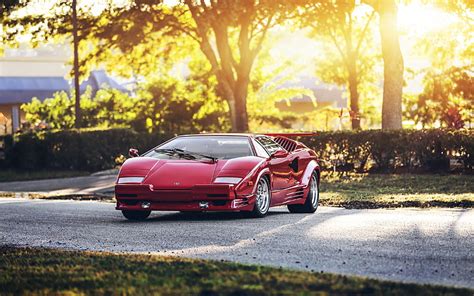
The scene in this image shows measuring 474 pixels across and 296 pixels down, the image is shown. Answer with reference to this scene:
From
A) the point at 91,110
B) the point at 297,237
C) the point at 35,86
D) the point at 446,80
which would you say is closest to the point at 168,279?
the point at 297,237

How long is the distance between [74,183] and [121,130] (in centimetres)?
553

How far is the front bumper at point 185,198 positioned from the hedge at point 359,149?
Answer: 1123cm

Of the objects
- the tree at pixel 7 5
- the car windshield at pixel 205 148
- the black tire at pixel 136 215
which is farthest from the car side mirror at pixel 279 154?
the tree at pixel 7 5

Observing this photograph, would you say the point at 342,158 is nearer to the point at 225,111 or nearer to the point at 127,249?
the point at 127,249

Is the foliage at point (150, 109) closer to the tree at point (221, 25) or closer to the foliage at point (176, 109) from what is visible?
the foliage at point (176, 109)

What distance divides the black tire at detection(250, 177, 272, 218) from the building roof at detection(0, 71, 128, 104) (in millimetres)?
56467

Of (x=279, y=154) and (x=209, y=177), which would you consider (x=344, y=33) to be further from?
(x=209, y=177)

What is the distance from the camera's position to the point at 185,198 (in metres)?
15.3

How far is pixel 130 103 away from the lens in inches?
2074

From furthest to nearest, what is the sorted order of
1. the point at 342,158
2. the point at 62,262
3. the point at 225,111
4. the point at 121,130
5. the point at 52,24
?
the point at 225,111, the point at 52,24, the point at 121,130, the point at 342,158, the point at 62,262

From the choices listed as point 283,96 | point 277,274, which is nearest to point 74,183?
point 277,274

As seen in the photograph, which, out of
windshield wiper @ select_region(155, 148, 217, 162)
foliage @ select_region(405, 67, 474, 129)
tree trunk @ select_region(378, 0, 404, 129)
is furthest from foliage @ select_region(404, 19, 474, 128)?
windshield wiper @ select_region(155, 148, 217, 162)

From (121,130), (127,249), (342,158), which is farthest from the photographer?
(121,130)

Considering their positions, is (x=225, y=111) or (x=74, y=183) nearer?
(x=74, y=183)
